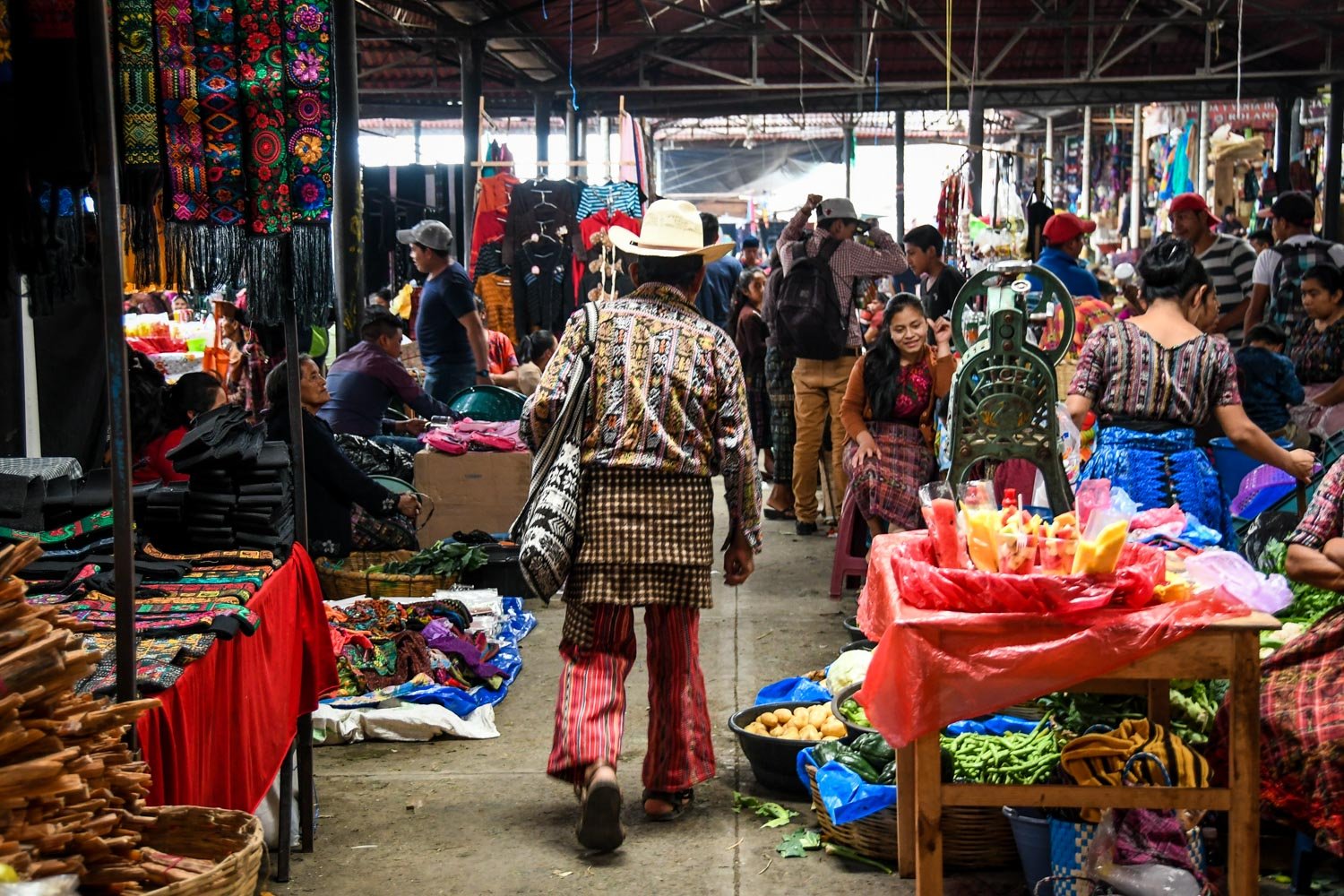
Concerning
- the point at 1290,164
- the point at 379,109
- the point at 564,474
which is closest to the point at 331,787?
the point at 564,474

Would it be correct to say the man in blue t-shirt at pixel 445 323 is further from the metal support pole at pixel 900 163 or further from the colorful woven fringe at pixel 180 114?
the metal support pole at pixel 900 163

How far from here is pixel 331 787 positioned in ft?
15.9

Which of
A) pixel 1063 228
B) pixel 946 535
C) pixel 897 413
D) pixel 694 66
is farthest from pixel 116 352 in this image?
pixel 694 66

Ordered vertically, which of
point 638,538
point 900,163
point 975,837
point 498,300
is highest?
point 900,163

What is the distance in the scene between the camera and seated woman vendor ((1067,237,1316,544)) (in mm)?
5074

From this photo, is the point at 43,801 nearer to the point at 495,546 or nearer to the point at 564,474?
the point at 564,474

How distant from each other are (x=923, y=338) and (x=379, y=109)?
61.4 ft

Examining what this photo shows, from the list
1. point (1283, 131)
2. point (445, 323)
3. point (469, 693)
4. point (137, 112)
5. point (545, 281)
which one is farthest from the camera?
point (1283, 131)

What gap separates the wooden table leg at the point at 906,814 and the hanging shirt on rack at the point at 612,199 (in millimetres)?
8011

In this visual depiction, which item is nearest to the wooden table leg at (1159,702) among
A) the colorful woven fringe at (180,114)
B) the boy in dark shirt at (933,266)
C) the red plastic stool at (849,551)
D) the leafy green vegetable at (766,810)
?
the leafy green vegetable at (766,810)

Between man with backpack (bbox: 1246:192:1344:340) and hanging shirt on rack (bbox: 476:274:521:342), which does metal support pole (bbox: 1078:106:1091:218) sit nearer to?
hanging shirt on rack (bbox: 476:274:521:342)

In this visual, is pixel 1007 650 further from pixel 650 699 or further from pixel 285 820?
pixel 285 820

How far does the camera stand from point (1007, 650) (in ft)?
10.9

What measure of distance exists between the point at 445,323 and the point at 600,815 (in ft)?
19.1
